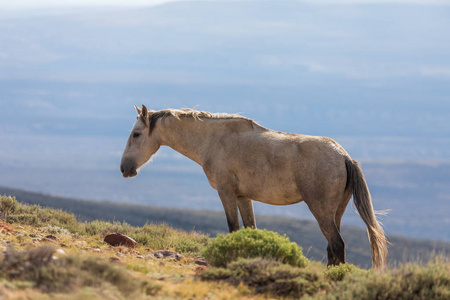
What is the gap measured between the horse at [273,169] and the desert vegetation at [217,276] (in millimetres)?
968

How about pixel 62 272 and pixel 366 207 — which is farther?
pixel 366 207

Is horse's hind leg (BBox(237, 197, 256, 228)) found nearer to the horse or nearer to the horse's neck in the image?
the horse

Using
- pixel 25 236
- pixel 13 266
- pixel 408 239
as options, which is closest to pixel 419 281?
pixel 13 266

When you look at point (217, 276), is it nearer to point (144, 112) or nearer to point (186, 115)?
point (186, 115)

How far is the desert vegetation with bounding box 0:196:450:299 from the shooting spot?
7.64m

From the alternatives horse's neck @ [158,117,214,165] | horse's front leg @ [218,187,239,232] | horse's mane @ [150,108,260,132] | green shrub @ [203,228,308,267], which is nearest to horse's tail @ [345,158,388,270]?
green shrub @ [203,228,308,267]

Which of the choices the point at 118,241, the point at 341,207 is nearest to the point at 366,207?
the point at 341,207

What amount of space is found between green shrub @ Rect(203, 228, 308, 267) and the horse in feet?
3.43

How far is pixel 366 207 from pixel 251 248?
7.92 feet

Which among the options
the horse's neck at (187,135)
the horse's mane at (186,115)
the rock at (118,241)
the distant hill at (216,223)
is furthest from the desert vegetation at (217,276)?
the distant hill at (216,223)

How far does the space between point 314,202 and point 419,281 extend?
9.17ft

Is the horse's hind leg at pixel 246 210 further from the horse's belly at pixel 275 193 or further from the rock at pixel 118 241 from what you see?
the rock at pixel 118 241

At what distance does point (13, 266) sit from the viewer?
320 inches

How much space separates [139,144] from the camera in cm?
1346
